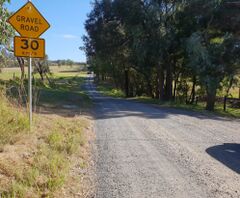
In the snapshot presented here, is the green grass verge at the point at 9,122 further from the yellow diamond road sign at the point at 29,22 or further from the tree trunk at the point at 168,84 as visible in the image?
the tree trunk at the point at 168,84

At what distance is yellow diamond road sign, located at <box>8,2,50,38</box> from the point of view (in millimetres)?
9141

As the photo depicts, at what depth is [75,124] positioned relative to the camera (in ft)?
39.9

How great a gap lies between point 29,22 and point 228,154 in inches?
242

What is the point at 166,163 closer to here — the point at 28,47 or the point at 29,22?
the point at 28,47

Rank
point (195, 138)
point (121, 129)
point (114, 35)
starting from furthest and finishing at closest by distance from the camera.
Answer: point (114, 35), point (121, 129), point (195, 138)

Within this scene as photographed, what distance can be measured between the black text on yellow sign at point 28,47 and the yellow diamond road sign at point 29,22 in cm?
15

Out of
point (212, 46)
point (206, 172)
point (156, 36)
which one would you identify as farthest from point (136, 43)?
point (206, 172)

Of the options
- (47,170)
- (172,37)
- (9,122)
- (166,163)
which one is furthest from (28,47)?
(172,37)

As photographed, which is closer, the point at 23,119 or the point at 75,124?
the point at 23,119

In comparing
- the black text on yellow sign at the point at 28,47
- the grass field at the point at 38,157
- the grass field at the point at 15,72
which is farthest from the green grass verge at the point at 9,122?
the grass field at the point at 15,72

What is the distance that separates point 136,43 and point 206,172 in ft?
66.6

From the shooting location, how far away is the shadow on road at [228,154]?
291 inches

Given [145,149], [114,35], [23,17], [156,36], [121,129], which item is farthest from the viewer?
[114,35]

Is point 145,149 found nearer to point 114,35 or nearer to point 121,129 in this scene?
point 121,129
